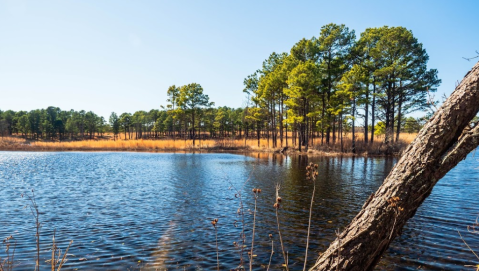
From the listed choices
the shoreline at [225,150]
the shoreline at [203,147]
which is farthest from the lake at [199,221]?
the shoreline at [203,147]

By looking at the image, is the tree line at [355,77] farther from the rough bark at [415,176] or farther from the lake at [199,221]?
the rough bark at [415,176]

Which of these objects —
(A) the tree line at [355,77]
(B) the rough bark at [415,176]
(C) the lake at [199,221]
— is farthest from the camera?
(A) the tree line at [355,77]

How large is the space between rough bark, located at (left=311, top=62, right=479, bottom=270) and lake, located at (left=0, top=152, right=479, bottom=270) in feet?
6.84

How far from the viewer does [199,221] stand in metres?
9.84

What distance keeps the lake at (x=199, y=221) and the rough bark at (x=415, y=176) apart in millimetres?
2084

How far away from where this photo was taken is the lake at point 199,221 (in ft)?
22.2

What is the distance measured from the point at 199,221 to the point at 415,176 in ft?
27.2

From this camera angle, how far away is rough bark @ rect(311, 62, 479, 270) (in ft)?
8.18

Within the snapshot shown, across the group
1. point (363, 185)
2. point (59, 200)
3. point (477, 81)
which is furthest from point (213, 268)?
point (363, 185)

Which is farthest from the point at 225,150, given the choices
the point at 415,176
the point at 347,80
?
the point at 415,176

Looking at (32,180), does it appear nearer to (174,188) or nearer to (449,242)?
(174,188)

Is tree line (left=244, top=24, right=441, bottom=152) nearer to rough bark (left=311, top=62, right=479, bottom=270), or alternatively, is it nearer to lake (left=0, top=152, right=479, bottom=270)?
lake (left=0, top=152, right=479, bottom=270)

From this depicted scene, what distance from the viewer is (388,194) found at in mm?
2635

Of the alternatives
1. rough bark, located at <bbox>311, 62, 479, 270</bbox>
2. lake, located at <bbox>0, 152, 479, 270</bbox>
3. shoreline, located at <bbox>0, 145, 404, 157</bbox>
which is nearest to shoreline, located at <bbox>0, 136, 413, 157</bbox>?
shoreline, located at <bbox>0, 145, 404, 157</bbox>
